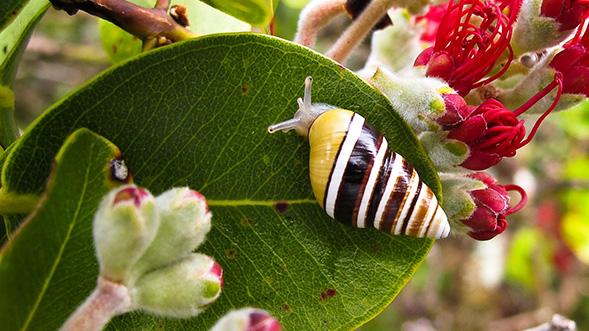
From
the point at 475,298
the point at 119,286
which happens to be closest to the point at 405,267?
the point at 119,286

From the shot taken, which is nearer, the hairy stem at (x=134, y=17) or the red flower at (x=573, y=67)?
the hairy stem at (x=134, y=17)

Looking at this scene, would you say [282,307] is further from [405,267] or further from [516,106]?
[516,106]

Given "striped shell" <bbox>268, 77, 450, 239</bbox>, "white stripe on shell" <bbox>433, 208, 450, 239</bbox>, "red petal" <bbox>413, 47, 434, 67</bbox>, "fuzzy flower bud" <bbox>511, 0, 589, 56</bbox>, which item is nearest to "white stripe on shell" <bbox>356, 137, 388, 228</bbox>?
"striped shell" <bbox>268, 77, 450, 239</bbox>

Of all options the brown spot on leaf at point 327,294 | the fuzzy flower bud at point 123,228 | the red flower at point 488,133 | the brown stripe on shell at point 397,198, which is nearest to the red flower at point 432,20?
the red flower at point 488,133

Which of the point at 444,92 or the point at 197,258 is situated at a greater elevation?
the point at 444,92

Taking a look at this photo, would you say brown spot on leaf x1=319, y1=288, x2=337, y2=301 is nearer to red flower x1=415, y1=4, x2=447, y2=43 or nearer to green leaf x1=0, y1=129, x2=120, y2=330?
green leaf x1=0, y1=129, x2=120, y2=330

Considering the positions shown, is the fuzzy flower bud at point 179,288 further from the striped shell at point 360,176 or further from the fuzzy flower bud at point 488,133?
the fuzzy flower bud at point 488,133
